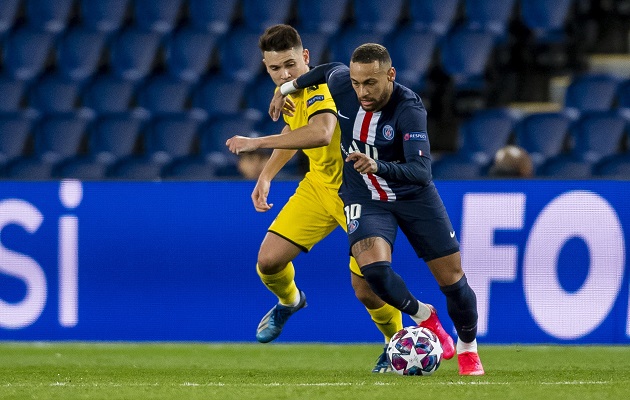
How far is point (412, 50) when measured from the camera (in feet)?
35.7

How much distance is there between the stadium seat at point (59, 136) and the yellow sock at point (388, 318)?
4.84m

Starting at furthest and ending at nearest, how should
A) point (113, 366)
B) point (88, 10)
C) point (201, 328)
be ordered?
1. point (88, 10)
2. point (201, 328)
3. point (113, 366)

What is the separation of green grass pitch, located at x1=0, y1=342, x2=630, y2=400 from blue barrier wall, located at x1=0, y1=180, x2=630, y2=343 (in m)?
0.14

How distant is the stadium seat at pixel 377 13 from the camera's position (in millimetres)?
11297

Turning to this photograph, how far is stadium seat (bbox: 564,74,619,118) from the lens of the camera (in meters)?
10.6

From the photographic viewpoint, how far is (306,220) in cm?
661

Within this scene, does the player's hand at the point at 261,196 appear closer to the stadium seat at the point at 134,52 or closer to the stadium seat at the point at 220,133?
the stadium seat at the point at 220,133

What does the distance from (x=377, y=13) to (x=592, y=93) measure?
2.14 metres

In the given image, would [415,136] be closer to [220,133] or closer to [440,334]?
[440,334]

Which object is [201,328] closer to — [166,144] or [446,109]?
[166,144]

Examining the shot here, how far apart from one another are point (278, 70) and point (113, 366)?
1.94 m

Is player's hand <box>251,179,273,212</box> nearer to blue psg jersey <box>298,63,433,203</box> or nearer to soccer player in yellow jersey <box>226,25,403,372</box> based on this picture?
soccer player in yellow jersey <box>226,25,403,372</box>

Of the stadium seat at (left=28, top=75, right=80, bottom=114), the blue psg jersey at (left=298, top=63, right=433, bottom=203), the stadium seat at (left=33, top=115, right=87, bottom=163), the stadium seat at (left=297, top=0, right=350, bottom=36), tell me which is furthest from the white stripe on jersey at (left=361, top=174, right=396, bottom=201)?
the stadium seat at (left=28, top=75, right=80, bottom=114)

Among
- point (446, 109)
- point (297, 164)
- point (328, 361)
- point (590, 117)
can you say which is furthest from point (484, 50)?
point (328, 361)
